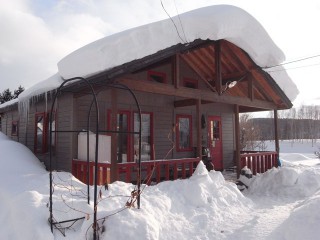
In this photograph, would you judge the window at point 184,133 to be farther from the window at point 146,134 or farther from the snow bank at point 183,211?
the snow bank at point 183,211

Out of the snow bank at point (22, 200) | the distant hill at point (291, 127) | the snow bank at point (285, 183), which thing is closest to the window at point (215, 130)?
the snow bank at point (285, 183)

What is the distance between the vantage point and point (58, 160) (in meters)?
9.21

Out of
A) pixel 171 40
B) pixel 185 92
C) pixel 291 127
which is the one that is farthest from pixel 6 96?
pixel 291 127

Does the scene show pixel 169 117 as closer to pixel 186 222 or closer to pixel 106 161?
pixel 106 161

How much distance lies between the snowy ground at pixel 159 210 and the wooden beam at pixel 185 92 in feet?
7.22

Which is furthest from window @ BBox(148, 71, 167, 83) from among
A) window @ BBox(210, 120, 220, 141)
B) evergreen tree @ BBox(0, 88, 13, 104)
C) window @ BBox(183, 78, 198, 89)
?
evergreen tree @ BBox(0, 88, 13, 104)

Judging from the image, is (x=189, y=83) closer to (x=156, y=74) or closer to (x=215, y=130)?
(x=156, y=74)

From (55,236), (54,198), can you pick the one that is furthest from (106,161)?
(55,236)

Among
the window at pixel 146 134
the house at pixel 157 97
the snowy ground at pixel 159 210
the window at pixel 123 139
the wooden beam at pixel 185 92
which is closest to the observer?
the snowy ground at pixel 159 210

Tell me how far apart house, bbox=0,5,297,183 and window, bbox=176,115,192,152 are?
0.13ft

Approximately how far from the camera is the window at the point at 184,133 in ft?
35.7

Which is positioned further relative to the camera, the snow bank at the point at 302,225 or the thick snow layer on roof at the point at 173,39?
the thick snow layer on roof at the point at 173,39

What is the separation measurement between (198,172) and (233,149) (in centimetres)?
643

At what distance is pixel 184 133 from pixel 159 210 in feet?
19.5
